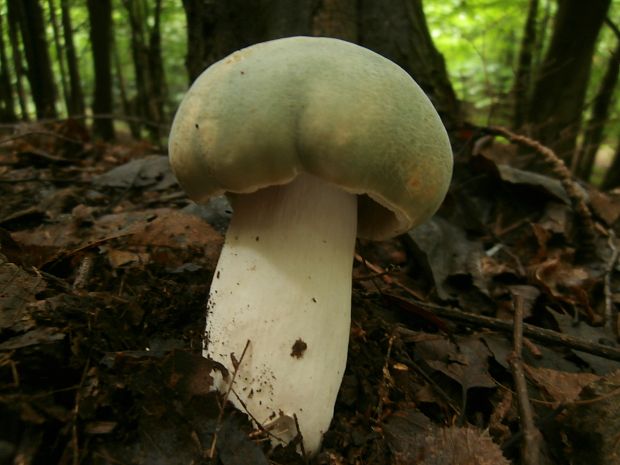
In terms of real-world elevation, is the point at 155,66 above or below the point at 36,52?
below

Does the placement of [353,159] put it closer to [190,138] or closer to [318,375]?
[190,138]

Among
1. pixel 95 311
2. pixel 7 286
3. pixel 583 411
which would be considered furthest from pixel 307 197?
pixel 583 411

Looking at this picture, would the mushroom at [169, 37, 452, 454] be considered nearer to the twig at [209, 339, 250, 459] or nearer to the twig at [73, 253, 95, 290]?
the twig at [209, 339, 250, 459]

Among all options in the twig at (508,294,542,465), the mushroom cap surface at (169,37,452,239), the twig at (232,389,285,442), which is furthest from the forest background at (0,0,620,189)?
the twig at (232,389,285,442)

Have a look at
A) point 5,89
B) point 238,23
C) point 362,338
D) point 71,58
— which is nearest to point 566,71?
point 238,23

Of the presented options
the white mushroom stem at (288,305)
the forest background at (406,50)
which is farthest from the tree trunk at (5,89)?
the white mushroom stem at (288,305)

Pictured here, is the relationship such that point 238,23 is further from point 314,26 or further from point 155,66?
point 155,66
